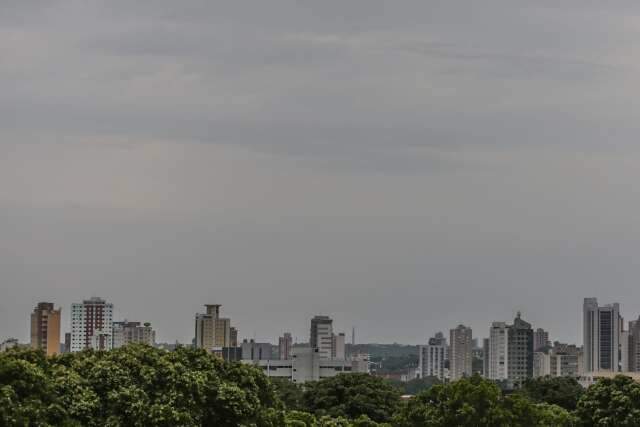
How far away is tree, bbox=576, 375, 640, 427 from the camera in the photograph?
4834cm

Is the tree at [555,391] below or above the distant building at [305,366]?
below

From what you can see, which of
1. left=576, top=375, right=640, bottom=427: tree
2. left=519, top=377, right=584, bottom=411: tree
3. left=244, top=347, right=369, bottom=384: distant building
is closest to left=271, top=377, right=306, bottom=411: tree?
left=519, top=377, right=584, bottom=411: tree

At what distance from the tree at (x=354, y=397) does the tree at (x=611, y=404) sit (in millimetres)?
20552

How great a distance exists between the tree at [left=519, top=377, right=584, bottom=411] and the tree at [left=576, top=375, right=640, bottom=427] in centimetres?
2640

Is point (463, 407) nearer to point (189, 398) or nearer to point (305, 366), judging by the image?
point (189, 398)

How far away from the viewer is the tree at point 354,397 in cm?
7100

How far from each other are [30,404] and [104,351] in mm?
6296

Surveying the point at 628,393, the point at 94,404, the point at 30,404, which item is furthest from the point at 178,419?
the point at 628,393

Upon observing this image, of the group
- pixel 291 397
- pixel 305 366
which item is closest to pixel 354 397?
pixel 291 397

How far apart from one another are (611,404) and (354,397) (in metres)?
24.4

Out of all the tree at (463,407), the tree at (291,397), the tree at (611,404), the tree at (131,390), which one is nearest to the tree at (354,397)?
the tree at (291,397)

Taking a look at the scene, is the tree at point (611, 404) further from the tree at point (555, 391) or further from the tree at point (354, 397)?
the tree at point (555, 391)

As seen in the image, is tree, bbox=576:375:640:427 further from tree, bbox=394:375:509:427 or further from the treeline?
tree, bbox=394:375:509:427

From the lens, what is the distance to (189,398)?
36500mm
